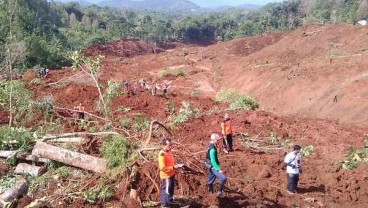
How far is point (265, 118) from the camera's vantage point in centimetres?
1819

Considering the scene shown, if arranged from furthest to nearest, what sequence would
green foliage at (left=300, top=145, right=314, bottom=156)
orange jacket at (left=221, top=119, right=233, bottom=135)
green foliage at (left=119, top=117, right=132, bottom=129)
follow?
green foliage at (left=119, top=117, right=132, bottom=129)
green foliage at (left=300, top=145, right=314, bottom=156)
orange jacket at (left=221, top=119, right=233, bottom=135)

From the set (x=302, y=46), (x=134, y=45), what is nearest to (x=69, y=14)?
(x=134, y=45)

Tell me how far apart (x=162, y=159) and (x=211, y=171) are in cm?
140

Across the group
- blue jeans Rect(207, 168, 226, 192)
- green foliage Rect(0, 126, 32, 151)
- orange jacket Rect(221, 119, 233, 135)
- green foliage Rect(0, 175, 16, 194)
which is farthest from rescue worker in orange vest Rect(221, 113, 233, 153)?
green foliage Rect(0, 175, 16, 194)

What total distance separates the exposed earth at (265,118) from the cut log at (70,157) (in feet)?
0.95

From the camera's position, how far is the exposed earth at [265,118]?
1016 centimetres

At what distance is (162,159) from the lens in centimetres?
859

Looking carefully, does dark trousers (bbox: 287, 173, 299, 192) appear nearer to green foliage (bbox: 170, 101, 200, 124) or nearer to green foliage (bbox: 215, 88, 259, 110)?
green foliage (bbox: 170, 101, 200, 124)

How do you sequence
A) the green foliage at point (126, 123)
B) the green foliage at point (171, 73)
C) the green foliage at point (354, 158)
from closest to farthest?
the green foliage at point (354, 158), the green foliage at point (126, 123), the green foliage at point (171, 73)

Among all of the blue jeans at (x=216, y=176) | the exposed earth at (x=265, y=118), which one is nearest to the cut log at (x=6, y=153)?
the exposed earth at (x=265, y=118)

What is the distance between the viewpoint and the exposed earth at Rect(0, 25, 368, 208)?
33.3 ft

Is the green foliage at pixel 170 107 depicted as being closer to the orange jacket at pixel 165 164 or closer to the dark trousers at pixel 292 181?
the dark trousers at pixel 292 181

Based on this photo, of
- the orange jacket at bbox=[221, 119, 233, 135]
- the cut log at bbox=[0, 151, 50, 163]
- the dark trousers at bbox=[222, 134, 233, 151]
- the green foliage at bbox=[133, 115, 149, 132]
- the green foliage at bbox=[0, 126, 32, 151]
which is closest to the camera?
the cut log at bbox=[0, 151, 50, 163]

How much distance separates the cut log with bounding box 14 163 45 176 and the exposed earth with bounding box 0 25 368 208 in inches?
14.0
